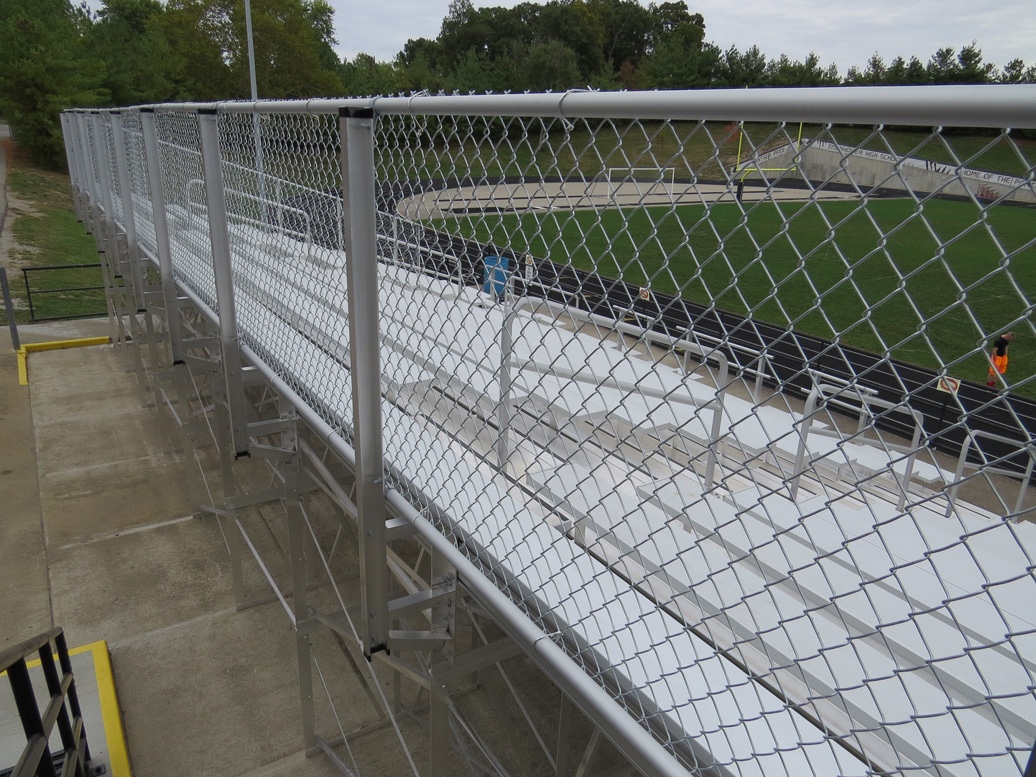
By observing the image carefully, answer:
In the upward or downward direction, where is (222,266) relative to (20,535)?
upward

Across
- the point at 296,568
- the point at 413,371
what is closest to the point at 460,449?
the point at 413,371

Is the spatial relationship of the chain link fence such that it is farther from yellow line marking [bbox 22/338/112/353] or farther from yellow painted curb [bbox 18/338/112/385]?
yellow line marking [bbox 22/338/112/353]

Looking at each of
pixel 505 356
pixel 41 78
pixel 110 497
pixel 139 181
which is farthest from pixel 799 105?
pixel 41 78

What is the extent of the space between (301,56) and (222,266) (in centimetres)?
4320

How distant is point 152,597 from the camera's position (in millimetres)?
6523

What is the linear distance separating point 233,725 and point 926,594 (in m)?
4.60

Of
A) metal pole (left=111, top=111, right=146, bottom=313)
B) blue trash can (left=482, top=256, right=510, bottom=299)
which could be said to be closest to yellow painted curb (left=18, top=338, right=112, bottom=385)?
metal pole (left=111, top=111, right=146, bottom=313)

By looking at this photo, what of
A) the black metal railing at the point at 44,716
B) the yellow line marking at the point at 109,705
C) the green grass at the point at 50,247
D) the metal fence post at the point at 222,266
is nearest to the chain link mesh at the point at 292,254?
the metal fence post at the point at 222,266

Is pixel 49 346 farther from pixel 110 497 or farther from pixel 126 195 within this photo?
pixel 126 195

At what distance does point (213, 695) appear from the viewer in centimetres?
545

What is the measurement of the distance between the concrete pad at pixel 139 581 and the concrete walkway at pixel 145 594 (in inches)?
0.5

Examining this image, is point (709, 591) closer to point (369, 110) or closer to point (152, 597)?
point (369, 110)

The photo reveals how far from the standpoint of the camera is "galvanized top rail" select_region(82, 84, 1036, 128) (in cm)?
73

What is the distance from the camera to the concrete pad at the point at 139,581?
20.4 ft
